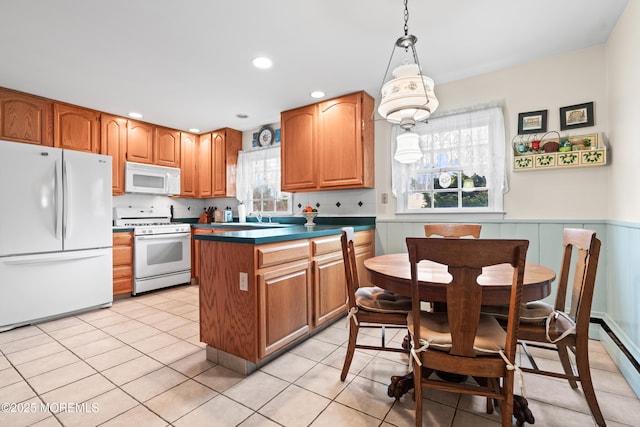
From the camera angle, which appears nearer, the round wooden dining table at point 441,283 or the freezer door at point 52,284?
the round wooden dining table at point 441,283

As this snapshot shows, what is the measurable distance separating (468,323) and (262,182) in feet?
12.5

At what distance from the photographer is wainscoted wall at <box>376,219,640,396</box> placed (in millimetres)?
1820

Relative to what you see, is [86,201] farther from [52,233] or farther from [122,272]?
[122,272]

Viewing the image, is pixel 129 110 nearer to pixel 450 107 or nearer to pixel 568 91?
pixel 450 107

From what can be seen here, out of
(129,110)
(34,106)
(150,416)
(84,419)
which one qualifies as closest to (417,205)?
(150,416)

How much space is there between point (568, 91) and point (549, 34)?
21.2 inches

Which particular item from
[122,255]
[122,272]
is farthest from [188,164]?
[122,272]

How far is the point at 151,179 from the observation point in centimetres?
425

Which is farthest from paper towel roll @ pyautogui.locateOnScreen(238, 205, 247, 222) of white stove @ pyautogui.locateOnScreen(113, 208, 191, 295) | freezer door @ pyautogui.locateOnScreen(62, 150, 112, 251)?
freezer door @ pyautogui.locateOnScreen(62, 150, 112, 251)

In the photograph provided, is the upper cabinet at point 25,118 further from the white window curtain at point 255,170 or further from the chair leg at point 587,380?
the chair leg at point 587,380

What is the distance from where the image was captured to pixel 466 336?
1218 mm

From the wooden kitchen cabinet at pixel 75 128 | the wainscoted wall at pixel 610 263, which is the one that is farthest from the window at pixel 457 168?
the wooden kitchen cabinet at pixel 75 128

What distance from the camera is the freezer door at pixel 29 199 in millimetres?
2664

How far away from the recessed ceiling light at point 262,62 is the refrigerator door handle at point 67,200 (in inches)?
85.0
